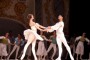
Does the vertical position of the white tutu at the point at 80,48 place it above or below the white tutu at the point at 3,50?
above

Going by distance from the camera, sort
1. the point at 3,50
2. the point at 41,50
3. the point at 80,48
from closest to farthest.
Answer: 1. the point at 3,50
2. the point at 41,50
3. the point at 80,48

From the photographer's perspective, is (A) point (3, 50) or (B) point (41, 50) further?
(B) point (41, 50)

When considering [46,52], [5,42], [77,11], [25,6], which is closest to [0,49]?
[5,42]

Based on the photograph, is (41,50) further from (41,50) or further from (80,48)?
(80,48)

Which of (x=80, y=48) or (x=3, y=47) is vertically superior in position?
(x=80, y=48)

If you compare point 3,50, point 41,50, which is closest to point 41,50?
point 41,50

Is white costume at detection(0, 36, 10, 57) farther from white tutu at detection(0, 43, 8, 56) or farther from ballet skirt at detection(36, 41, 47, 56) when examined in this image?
ballet skirt at detection(36, 41, 47, 56)

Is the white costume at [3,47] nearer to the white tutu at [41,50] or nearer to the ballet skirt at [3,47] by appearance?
the ballet skirt at [3,47]

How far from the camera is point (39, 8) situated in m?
27.3

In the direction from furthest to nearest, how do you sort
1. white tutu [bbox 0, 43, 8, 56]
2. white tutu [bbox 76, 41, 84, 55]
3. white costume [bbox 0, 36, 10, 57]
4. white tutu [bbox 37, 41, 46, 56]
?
white tutu [bbox 76, 41, 84, 55]
white tutu [bbox 37, 41, 46, 56]
white tutu [bbox 0, 43, 8, 56]
white costume [bbox 0, 36, 10, 57]

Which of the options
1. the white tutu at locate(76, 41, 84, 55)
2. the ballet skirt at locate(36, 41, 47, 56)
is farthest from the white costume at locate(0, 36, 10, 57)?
the white tutu at locate(76, 41, 84, 55)

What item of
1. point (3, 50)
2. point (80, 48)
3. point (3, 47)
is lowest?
point (3, 50)

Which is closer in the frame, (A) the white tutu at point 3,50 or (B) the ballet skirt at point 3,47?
(B) the ballet skirt at point 3,47

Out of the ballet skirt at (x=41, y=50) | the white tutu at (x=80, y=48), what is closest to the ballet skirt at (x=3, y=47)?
the ballet skirt at (x=41, y=50)
